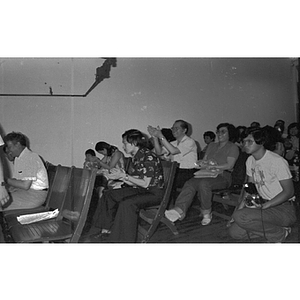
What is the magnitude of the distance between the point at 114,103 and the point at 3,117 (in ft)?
2.52

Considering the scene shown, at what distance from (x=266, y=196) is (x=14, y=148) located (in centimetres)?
180

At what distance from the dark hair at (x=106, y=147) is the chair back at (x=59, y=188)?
0.78 ft

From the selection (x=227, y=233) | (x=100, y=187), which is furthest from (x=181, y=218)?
(x=100, y=187)

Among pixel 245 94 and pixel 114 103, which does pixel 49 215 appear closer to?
pixel 114 103

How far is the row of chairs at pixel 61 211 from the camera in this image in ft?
7.91

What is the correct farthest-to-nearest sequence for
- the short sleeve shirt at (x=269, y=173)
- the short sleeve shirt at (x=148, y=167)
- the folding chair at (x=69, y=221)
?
1. the short sleeve shirt at (x=148, y=167)
2. the short sleeve shirt at (x=269, y=173)
3. the folding chair at (x=69, y=221)

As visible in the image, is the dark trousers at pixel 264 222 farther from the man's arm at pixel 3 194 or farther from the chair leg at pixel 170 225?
the man's arm at pixel 3 194

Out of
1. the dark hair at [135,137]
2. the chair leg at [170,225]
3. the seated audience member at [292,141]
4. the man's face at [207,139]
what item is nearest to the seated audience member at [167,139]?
the dark hair at [135,137]

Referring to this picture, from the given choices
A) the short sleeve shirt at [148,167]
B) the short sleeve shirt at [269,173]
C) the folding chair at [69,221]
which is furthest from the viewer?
the short sleeve shirt at [148,167]

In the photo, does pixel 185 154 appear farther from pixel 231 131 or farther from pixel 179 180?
pixel 231 131

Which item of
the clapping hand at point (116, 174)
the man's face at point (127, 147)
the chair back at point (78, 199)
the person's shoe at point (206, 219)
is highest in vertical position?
the man's face at point (127, 147)

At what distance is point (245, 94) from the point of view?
2.69 m

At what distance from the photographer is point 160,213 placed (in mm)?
2703

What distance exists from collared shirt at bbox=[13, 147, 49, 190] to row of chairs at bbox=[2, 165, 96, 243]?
7cm
